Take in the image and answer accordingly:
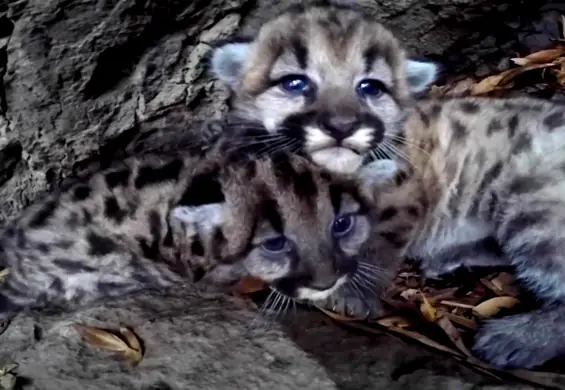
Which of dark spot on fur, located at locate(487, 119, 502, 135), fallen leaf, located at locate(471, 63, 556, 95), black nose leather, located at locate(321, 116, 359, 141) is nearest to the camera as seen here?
black nose leather, located at locate(321, 116, 359, 141)

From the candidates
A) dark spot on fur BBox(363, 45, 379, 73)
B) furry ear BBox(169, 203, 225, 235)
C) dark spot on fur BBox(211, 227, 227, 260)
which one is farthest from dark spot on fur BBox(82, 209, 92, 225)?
dark spot on fur BBox(363, 45, 379, 73)

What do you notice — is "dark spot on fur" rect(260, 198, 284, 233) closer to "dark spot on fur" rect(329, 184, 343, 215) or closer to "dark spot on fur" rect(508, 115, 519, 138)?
"dark spot on fur" rect(329, 184, 343, 215)

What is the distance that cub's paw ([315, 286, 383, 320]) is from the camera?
2.71 meters

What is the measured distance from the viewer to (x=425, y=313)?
2693 mm

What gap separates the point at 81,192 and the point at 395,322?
974 millimetres

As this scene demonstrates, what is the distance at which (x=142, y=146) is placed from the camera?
10.1ft

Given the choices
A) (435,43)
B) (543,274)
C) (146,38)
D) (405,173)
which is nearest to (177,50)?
(146,38)

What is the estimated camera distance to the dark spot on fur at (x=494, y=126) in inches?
114

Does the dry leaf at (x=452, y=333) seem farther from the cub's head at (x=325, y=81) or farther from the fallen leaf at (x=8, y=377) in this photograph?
the fallen leaf at (x=8, y=377)

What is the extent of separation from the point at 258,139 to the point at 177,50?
421 mm

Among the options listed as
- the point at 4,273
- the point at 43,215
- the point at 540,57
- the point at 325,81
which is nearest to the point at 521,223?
the point at 325,81

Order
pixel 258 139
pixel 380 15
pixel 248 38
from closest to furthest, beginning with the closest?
pixel 258 139
pixel 248 38
pixel 380 15

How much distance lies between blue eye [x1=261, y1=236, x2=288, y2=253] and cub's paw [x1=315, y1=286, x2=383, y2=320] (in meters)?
0.26

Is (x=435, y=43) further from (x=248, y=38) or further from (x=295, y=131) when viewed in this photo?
(x=295, y=131)
